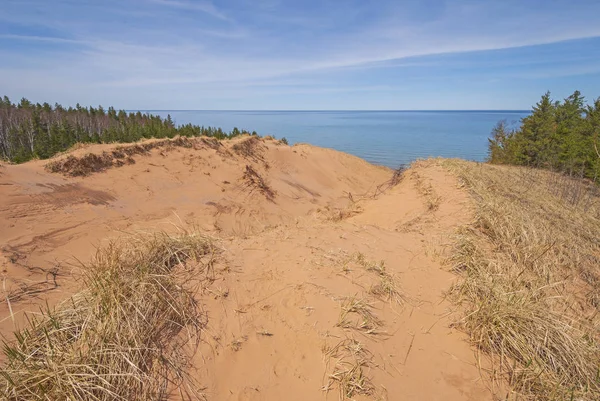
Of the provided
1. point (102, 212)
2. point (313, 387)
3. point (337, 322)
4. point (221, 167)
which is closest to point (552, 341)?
point (337, 322)

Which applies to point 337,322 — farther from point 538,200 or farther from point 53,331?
point 538,200

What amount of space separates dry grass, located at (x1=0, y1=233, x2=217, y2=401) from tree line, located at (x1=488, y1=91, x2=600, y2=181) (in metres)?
20.6

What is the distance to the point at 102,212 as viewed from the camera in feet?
24.8

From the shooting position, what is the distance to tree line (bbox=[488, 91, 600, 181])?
55.5 ft

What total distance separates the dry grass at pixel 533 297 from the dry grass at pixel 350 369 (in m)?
1.22

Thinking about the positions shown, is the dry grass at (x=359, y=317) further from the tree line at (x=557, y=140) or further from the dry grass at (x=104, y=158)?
the tree line at (x=557, y=140)

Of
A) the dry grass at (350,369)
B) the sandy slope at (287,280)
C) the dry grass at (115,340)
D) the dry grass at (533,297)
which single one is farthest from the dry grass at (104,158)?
the dry grass at (533,297)

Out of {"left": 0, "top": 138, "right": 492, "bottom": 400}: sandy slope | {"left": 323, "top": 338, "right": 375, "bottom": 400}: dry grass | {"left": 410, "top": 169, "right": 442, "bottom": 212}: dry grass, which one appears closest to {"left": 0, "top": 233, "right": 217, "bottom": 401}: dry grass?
{"left": 0, "top": 138, "right": 492, "bottom": 400}: sandy slope

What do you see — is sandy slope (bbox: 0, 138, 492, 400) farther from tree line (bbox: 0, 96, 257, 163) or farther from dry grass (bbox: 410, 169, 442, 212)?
tree line (bbox: 0, 96, 257, 163)

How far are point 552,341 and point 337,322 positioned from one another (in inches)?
80.2

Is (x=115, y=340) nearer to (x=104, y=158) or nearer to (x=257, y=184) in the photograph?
(x=104, y=158)

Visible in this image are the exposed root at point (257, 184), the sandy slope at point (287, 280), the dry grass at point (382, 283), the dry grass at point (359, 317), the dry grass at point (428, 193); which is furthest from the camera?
the exposed root at point (257, 184)

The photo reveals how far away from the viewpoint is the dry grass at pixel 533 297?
256 cm

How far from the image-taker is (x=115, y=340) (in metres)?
2.39
